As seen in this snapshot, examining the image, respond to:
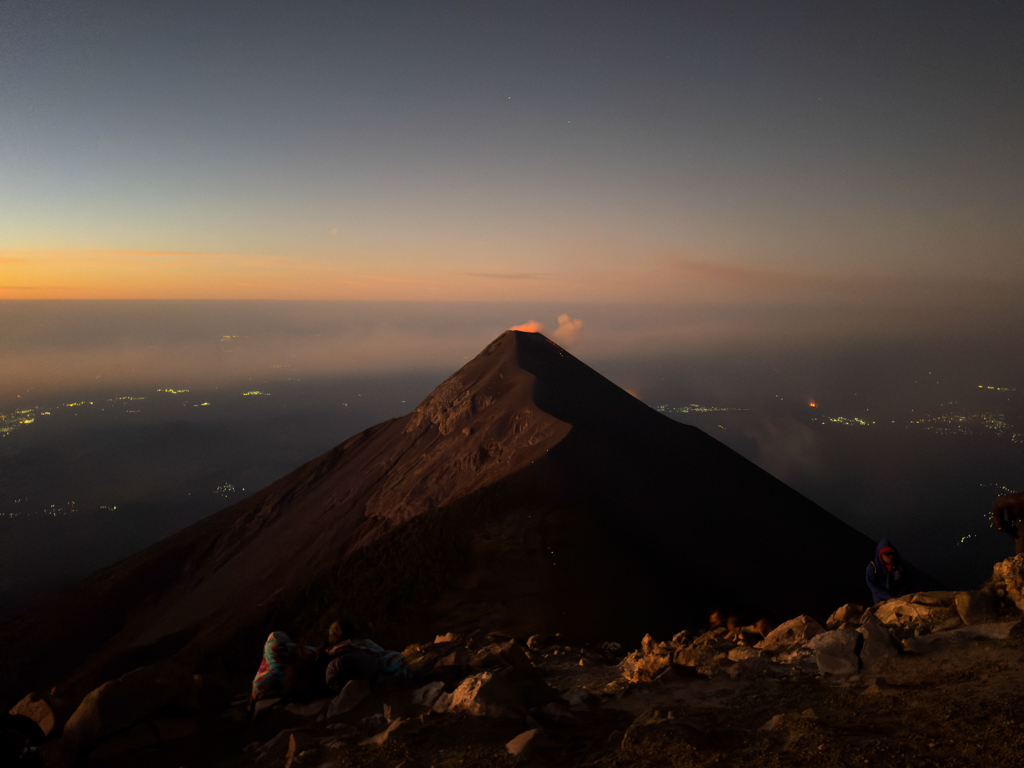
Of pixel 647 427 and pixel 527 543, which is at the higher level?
pixel 647 427

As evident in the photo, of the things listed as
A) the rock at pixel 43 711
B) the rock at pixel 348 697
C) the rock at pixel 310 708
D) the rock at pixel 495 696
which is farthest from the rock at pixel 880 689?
the rock at pixel 43 711

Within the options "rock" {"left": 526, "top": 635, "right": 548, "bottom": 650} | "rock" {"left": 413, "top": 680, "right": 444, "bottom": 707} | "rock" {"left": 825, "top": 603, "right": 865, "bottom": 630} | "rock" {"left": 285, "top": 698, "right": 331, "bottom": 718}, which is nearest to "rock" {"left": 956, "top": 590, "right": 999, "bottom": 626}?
"rock" {"left": 825, "top": 603, "right": 865, "bottom": 630}

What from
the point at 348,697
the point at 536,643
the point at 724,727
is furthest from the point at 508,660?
the point at 536,643

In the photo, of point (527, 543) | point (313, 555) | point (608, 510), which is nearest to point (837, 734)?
point (527, 543)

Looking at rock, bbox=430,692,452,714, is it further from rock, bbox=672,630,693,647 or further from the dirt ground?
rock, bbox=672,630,693,647

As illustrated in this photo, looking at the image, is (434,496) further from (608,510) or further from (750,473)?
(750,473)

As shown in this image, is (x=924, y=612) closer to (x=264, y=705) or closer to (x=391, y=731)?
(x=391, y=731)
